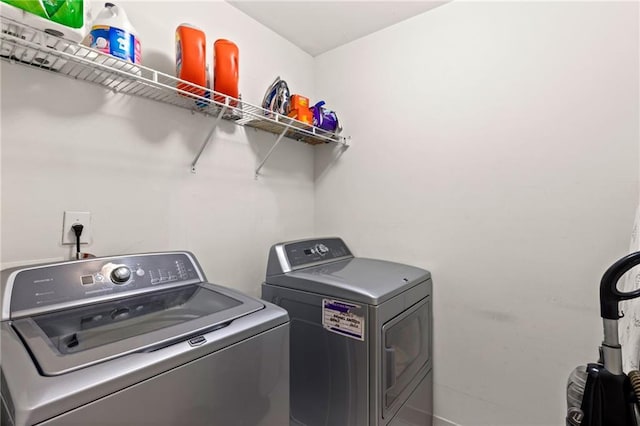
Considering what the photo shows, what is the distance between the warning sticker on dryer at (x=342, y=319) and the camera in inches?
52.0

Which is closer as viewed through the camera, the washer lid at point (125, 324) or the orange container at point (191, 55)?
the washer lid at point (125, 324)

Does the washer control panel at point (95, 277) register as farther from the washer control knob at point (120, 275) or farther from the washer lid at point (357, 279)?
the washer lid at point (357, 279)

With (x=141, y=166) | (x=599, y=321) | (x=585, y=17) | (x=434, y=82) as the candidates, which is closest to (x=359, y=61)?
(x=434, y=82)

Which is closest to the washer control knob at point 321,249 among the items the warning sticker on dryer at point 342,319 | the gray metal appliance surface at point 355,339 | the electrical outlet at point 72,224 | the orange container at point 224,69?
the gray metal appliance surface at point 355,339

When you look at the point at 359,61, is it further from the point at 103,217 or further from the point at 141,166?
the point at 103,217

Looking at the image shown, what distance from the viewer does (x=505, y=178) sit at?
5.19 feet

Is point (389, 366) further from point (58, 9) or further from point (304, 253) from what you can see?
point (58, 9)

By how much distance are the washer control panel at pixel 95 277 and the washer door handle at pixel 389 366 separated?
0.89 m

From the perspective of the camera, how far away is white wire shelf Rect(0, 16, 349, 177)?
926 millimetres

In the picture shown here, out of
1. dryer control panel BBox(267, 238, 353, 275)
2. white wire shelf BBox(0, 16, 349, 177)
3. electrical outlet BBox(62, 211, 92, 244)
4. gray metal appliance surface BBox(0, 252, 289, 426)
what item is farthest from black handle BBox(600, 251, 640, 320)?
electrical outlet BBox(62, 211, 92, 244)

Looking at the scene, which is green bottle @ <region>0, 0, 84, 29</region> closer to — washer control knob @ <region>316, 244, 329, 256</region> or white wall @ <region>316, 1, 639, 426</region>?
washer control knob @ <region>316, 244, 329, 256</region>

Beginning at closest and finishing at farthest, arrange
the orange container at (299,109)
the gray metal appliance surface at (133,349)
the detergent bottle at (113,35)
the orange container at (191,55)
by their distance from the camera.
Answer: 1. the gray metal appliance surface at (133,349)
2. the detergent bottle at (113,35)
3. the orange container at (191,55)
4. the orange container at (299,109)

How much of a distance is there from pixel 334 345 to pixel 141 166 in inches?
47.5

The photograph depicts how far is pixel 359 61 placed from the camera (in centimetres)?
212
